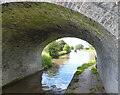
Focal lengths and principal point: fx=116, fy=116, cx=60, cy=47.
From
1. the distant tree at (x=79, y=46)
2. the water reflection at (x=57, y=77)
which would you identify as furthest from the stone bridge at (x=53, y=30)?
the distant tree at (x=79, y=46)

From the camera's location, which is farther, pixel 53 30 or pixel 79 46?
pixel 79 46

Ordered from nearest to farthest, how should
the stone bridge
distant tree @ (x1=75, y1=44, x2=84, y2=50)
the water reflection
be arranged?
the stone bridge, the water reflection, distant tree @ (x1=75, y1=44, x2=84, y2=50)

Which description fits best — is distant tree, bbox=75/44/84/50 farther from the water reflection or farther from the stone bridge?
the stone bridge

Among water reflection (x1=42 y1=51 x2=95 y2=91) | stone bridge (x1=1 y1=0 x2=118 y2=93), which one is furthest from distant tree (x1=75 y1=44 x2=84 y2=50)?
stone bridge (x1=1 y1=0 x2=118 y2=93)

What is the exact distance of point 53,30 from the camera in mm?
8203

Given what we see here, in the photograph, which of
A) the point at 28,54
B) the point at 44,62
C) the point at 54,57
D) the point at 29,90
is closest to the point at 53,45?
the point at 54,57

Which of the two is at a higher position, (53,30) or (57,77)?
(53,30)

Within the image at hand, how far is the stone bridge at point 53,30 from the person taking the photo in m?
2.89

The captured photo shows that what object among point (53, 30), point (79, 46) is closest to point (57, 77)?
point (53, 30)

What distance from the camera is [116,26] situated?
2828 mm

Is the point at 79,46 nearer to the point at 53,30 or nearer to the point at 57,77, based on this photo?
the point at 57,77

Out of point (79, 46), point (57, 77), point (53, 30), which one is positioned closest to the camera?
point (53, 30)

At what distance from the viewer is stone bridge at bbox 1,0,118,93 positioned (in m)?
2.89

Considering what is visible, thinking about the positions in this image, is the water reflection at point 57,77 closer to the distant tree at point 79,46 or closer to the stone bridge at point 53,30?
the stone bridge at point 53,30
